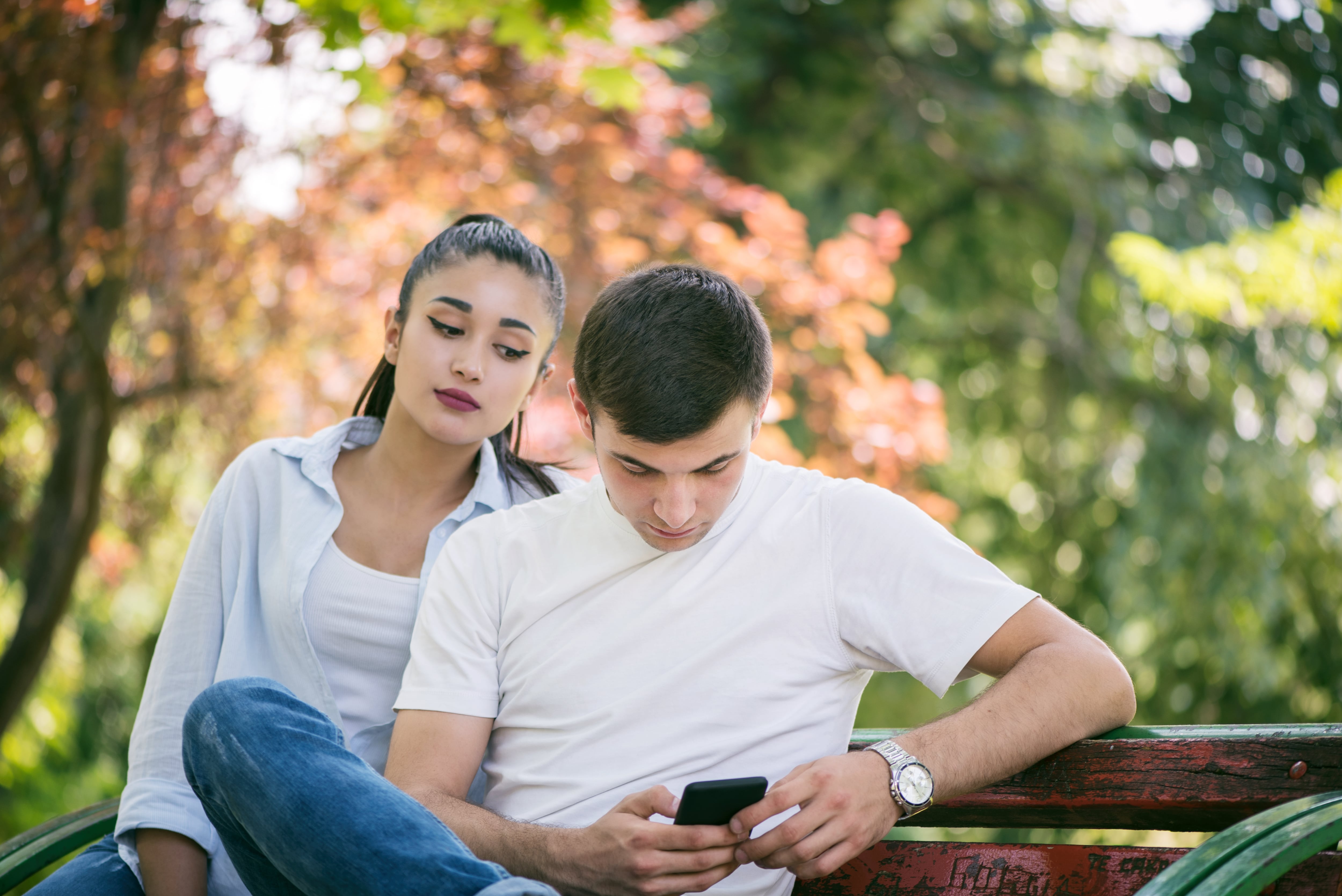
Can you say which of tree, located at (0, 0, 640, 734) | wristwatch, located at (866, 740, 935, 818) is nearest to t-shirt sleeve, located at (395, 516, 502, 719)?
wristwatch, located at (866, 740, 935, 818)

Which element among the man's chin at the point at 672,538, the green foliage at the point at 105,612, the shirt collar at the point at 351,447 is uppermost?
the man's chin at the point at 672,538

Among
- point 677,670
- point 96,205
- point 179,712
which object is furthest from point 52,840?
point 96,205

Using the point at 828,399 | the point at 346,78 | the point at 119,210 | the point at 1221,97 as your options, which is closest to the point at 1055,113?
the point at 1221,97

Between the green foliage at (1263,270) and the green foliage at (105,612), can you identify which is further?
the green foliage at (105,612)

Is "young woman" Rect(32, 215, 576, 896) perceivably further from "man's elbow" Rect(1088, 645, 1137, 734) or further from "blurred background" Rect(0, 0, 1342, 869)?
"man's elbow" Rect(1088, 645, 1137, 734)

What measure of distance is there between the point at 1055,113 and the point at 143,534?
496cm

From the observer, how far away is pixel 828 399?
14.7ft

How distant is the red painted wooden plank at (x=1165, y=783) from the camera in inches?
59.4

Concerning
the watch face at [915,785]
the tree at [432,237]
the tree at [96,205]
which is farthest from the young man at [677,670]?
the tree at [432,237]

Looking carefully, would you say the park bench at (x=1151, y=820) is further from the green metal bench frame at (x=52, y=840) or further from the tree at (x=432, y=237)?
the tree at (x=432, y=237)

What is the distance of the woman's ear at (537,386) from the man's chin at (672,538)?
63cm

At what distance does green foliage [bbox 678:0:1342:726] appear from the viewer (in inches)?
212

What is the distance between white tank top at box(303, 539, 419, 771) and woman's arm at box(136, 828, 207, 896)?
12.9 inches

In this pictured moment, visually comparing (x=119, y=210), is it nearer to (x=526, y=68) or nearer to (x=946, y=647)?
(x=526, y=68)
